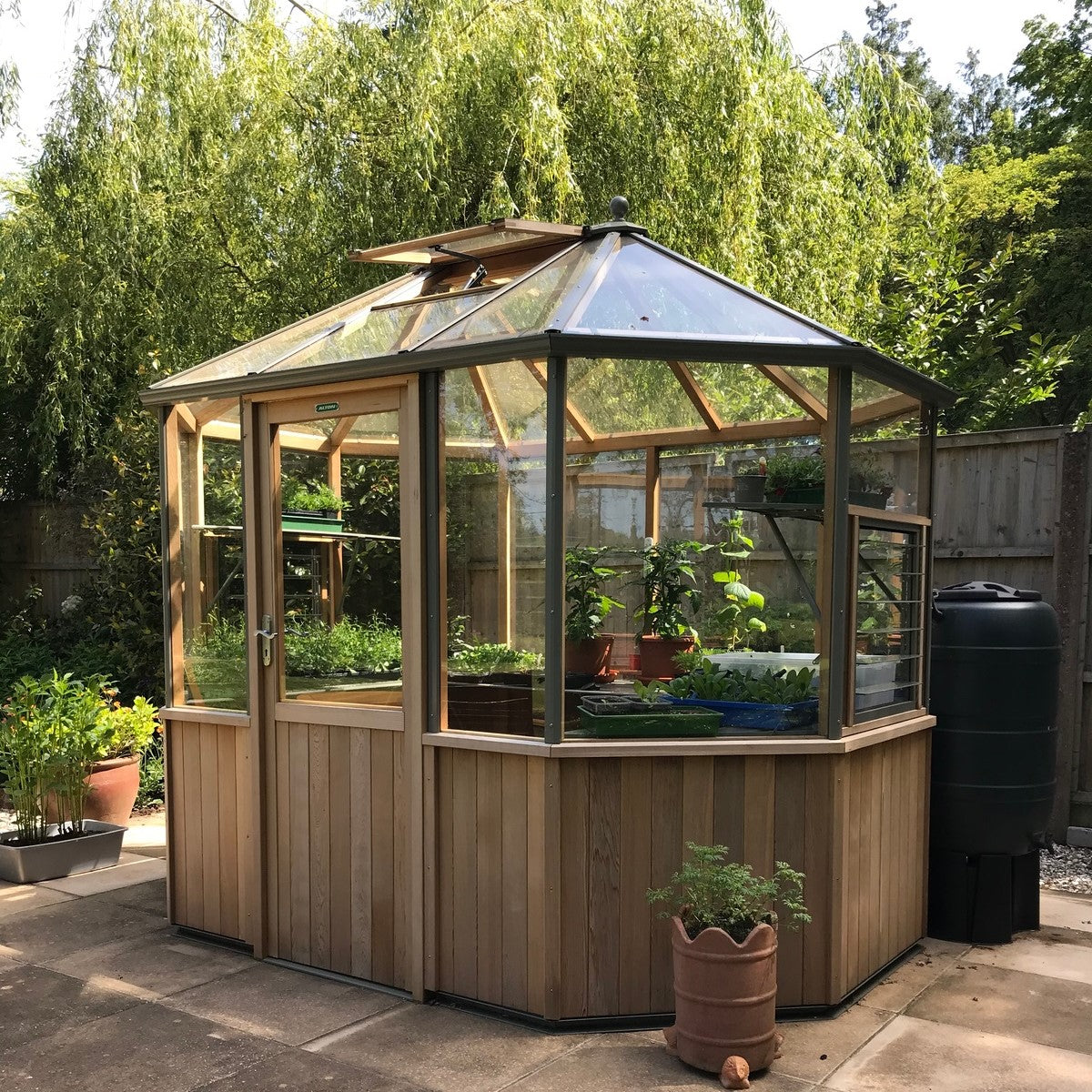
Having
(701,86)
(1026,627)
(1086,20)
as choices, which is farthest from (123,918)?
(1086,20)

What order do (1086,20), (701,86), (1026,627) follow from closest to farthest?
(1026,627) < (701,86) < (1086,20)

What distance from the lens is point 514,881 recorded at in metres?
3.38

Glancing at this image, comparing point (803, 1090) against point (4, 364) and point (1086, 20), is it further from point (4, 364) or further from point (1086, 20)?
point (1086, 20)

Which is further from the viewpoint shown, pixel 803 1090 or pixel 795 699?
pixel 795 699

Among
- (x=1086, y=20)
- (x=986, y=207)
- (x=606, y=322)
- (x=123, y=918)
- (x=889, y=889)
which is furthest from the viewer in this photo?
(x=1086, y=20)

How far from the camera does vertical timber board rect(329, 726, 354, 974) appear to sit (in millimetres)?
3768

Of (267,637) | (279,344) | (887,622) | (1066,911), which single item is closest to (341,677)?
(267,637)

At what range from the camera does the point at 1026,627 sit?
4.13 m

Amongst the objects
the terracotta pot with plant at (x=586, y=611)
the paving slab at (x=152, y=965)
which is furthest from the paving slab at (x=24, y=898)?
the terracotta pot with plant at (x=586, y=611)

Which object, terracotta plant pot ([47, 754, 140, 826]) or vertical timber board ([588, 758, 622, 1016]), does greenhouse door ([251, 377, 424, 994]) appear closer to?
vertical timber board ([588, 758, 622, 1016])

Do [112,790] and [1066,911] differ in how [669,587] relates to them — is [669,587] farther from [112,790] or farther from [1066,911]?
[112,790]

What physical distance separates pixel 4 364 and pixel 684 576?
6698 millimetres

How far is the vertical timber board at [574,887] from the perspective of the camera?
130 inches

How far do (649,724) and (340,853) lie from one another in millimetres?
1208
